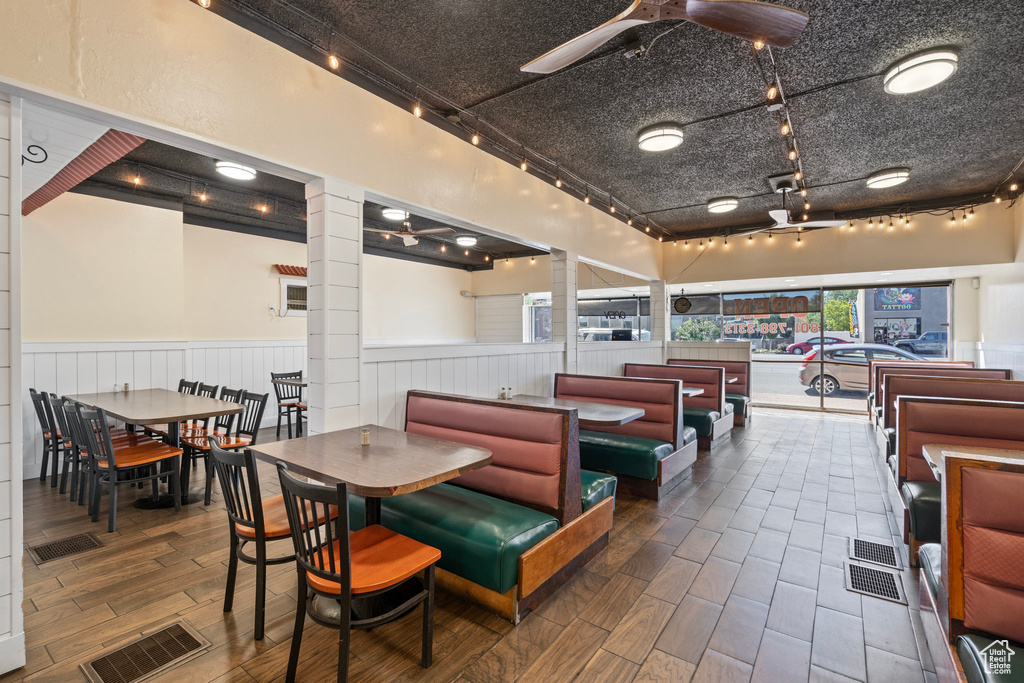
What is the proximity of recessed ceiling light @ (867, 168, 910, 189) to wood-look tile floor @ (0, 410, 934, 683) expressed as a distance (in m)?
3.71

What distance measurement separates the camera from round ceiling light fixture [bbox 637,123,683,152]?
402 centimetres

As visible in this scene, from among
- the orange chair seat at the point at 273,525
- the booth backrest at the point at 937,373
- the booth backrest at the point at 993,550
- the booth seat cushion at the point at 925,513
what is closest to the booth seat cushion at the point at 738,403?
the booth backrest at the point at 937,373

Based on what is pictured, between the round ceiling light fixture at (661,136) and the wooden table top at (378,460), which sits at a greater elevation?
the round ceiling light fixture at (661,136)

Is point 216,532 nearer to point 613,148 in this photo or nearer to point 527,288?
point 613,148

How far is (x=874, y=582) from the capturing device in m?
2.68

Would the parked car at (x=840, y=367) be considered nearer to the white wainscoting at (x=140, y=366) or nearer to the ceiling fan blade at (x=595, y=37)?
the ceiling fan blade at (x=595, y=37)

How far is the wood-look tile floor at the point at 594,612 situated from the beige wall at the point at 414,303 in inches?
195

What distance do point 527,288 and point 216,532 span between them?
277 inches

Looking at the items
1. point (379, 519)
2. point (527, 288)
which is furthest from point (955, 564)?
point (527, 288)

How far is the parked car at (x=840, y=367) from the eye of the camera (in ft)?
28.2

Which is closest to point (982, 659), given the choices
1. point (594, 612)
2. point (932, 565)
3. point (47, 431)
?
point (932, 565)

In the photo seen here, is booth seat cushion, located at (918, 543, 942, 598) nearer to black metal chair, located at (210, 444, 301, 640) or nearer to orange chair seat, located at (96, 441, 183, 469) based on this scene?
black metal chair, located at (210, 444, 301, 640)

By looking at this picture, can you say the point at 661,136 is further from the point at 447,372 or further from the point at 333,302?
the point at 333,302

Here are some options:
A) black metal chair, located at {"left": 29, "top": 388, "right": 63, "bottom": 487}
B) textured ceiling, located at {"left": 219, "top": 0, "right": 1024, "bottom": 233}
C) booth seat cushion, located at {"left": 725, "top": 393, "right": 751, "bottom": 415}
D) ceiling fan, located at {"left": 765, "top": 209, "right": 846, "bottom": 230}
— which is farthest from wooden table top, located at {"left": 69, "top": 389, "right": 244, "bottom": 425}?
booth seat cushion, located at {"left": 725, "top": 393, "right": 751, "bottom": 415}
